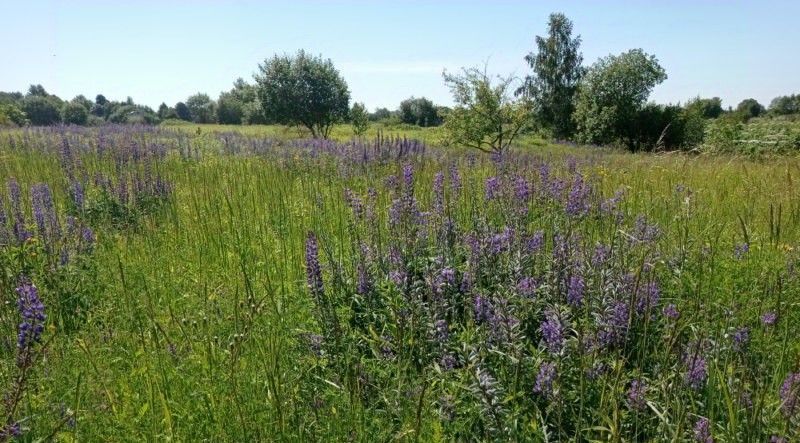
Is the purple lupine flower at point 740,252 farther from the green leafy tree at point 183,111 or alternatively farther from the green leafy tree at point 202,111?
the green leafy tree at point 183,111

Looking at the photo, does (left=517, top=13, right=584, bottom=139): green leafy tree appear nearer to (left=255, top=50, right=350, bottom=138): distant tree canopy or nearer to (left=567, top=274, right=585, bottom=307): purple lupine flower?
(left=255, top=50, right=350, bottom=138): distant tree canopy

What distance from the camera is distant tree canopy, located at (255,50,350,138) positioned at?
1141 inches

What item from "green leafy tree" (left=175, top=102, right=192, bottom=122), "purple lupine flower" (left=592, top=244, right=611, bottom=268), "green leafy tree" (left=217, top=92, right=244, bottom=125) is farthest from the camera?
"green leafy tree" (left=175, top=102, right=192, bottom=122)

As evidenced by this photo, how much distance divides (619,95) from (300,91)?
80.5 feet

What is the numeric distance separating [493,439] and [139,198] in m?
4.80

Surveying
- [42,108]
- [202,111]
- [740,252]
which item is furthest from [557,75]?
[42,108]

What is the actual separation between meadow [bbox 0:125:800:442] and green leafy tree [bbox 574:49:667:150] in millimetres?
35889

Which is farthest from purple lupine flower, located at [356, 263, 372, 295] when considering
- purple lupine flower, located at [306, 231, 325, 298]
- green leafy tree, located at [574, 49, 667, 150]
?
green leafy tree, located at [574, 49, 667, 150]

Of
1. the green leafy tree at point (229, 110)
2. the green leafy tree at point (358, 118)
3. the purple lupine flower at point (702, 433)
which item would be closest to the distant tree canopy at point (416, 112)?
the green leafy tree at point (229, 110)

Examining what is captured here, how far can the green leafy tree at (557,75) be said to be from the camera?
45.5 metres

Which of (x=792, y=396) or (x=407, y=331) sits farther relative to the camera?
(x=407, y=331)

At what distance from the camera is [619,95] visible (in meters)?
37.9

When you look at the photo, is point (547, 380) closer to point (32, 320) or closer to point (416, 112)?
point (32, 320)

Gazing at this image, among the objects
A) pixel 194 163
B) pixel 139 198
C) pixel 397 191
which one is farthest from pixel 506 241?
pixel 194 163
